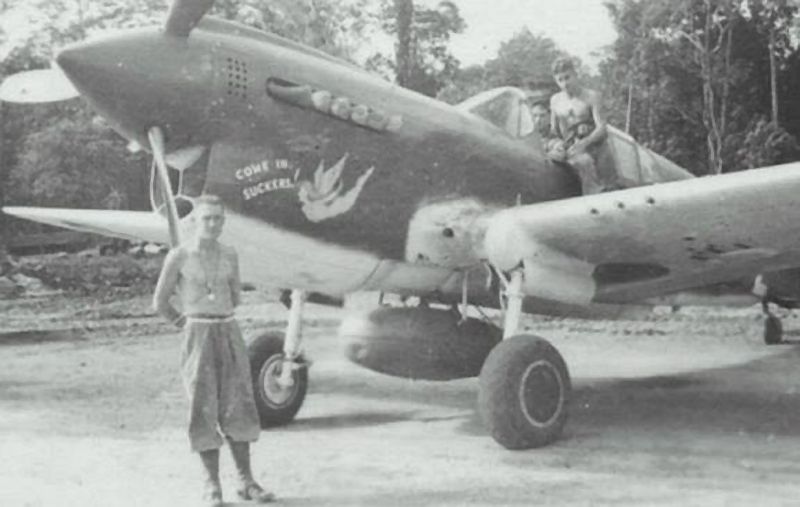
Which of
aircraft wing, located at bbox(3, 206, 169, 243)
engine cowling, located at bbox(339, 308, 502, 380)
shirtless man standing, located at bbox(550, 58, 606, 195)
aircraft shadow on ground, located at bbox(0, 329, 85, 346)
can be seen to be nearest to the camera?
engine cowling, located at bbox(339, 308, 502, 380)

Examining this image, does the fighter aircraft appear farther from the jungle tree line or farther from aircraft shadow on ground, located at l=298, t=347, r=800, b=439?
the jungle tree line

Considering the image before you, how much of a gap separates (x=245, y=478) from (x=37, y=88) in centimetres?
294

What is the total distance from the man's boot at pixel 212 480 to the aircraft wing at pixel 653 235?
2.40 m

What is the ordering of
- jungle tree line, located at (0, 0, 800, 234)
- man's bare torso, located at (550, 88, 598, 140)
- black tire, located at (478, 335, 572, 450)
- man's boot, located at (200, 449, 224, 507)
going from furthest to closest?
jungle tree line, located at (0, 0, 800, 234)
man's bare torso, located at (550, 88, 598, 140)
black tire, located at (478, 335, 572, 450)
man's boot, located at (200, 449, 224, 507)

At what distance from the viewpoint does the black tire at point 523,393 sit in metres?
5.77

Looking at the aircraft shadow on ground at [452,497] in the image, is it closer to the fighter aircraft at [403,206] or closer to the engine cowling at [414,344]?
the fighter aircraft at [403,206]

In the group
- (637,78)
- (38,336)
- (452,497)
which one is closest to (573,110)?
(452,497)

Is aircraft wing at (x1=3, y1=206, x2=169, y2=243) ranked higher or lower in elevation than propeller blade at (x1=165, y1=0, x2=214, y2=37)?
lower

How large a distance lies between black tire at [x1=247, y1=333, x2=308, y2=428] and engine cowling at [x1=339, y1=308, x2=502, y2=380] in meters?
0.54

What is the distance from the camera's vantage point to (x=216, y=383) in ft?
15.2

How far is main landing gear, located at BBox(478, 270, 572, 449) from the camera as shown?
5773 millimetres

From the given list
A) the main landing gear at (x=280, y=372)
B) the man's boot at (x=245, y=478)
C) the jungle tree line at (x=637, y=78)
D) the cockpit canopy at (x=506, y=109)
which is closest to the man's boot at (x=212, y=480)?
the man's boot at (x=245, y=478)

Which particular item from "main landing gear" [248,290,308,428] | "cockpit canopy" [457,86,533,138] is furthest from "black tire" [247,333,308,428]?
Result: "cockpit canopy" [457,86,533,138]

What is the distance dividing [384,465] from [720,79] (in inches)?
1223
